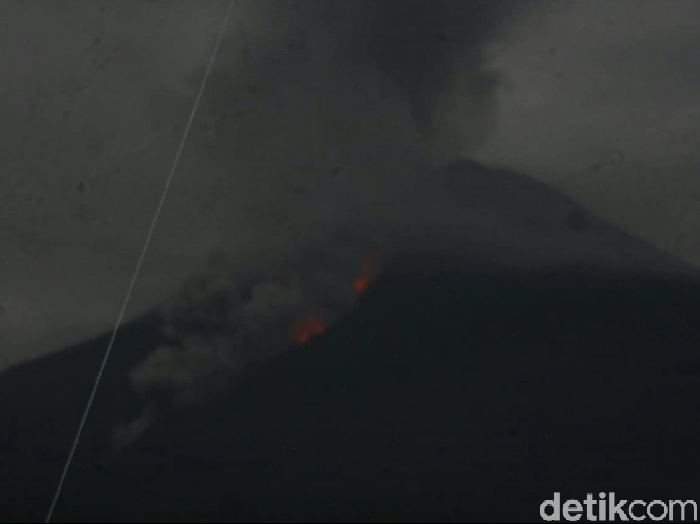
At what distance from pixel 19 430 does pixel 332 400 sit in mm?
2198

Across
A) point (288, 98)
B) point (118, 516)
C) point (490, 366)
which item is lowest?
point (118, 516)

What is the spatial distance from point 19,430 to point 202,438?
139 cm

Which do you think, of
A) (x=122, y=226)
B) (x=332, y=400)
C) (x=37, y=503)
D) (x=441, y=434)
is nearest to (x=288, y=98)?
(x=122, y=226)

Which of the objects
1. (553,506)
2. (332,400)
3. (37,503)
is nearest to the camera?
(553,506)

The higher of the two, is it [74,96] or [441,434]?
[74,96]

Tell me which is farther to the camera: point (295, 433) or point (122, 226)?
point (122, 226)

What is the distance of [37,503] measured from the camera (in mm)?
5477

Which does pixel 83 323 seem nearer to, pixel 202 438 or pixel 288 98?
pixel 202 438

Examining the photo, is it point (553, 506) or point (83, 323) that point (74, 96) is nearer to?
point (83, 323)

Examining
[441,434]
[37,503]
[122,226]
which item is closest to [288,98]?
[122,226]

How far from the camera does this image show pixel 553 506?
478 cm

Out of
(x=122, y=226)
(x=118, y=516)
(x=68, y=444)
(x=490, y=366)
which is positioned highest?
(x=122, y=226)

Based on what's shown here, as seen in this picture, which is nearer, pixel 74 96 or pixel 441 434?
pixel 441 434

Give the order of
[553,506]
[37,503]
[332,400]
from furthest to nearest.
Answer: [37,503]
[332,400]
[553,506]
